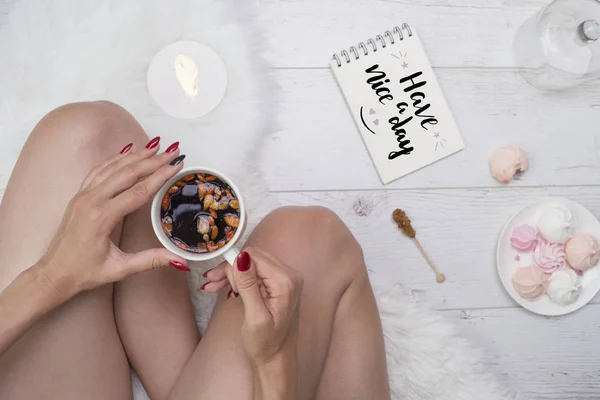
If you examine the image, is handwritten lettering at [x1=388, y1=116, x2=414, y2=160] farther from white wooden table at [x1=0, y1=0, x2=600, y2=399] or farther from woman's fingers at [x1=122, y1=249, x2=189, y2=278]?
woman's fingers at [x1=122, y1=249, x2=189, y2=278]

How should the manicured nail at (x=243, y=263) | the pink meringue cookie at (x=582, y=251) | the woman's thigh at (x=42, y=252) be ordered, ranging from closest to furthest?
the manicured nail at (x=243, y=263) < the woman's thigh at (x=42, y=252) < the pink meringue cookie at (x=582, y=251)

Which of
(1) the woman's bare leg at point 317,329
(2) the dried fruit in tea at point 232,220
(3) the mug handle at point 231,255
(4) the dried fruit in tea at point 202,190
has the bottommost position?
(1) the woman's bare leg at point 317,329

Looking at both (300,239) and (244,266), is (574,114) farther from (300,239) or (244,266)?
(244,266)

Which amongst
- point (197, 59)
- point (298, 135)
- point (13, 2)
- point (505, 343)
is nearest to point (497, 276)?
point (505, 343)

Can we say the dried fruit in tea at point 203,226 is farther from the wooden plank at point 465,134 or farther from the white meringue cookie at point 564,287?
the white meringue cookie at point 564,287

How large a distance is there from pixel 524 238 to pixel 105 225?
2.21 feet

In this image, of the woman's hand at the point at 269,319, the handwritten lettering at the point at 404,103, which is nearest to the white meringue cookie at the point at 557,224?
the handwritten lettering at the point at 404,103

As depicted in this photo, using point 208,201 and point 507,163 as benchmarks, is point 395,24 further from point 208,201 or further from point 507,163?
point 208,201

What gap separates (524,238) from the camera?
0.93 m

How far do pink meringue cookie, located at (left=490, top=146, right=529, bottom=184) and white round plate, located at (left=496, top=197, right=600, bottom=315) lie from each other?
0.22 feet

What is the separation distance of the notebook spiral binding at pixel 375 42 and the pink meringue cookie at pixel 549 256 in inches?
17.1

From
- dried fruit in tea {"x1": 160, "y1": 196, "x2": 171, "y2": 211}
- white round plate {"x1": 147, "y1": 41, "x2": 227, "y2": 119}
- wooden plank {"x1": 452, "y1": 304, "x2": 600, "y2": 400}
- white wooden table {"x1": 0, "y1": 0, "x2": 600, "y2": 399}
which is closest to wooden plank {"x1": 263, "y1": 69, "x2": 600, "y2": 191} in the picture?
white wooden table {"x1": 0, "y1": 0, "x2": 600, "y2": 399}

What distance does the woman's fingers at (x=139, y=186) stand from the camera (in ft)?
1.99

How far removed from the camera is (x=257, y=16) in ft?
3.23
